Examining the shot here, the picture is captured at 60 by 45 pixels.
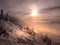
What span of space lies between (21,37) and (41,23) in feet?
1.60

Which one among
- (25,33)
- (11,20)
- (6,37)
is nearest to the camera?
(6,37)

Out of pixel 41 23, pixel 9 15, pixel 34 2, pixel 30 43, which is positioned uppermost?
pixel 34 2

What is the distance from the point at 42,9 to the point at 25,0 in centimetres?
38

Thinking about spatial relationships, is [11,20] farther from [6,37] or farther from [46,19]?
[46,19]

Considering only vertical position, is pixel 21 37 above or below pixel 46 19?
below

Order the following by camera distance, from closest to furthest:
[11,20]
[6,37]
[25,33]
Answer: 1. [6,37]
2. [25,33]
3. [11,20]

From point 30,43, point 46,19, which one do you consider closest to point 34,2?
point 46,19

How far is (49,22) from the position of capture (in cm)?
281

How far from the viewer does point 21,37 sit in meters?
2.64

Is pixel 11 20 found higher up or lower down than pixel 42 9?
lower down

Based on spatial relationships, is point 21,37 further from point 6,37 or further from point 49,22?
point 49,22

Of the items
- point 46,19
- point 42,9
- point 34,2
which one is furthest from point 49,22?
point 34,2

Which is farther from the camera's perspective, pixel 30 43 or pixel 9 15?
pixel 9 15

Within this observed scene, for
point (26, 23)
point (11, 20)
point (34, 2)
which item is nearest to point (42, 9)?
point (34, 2)
